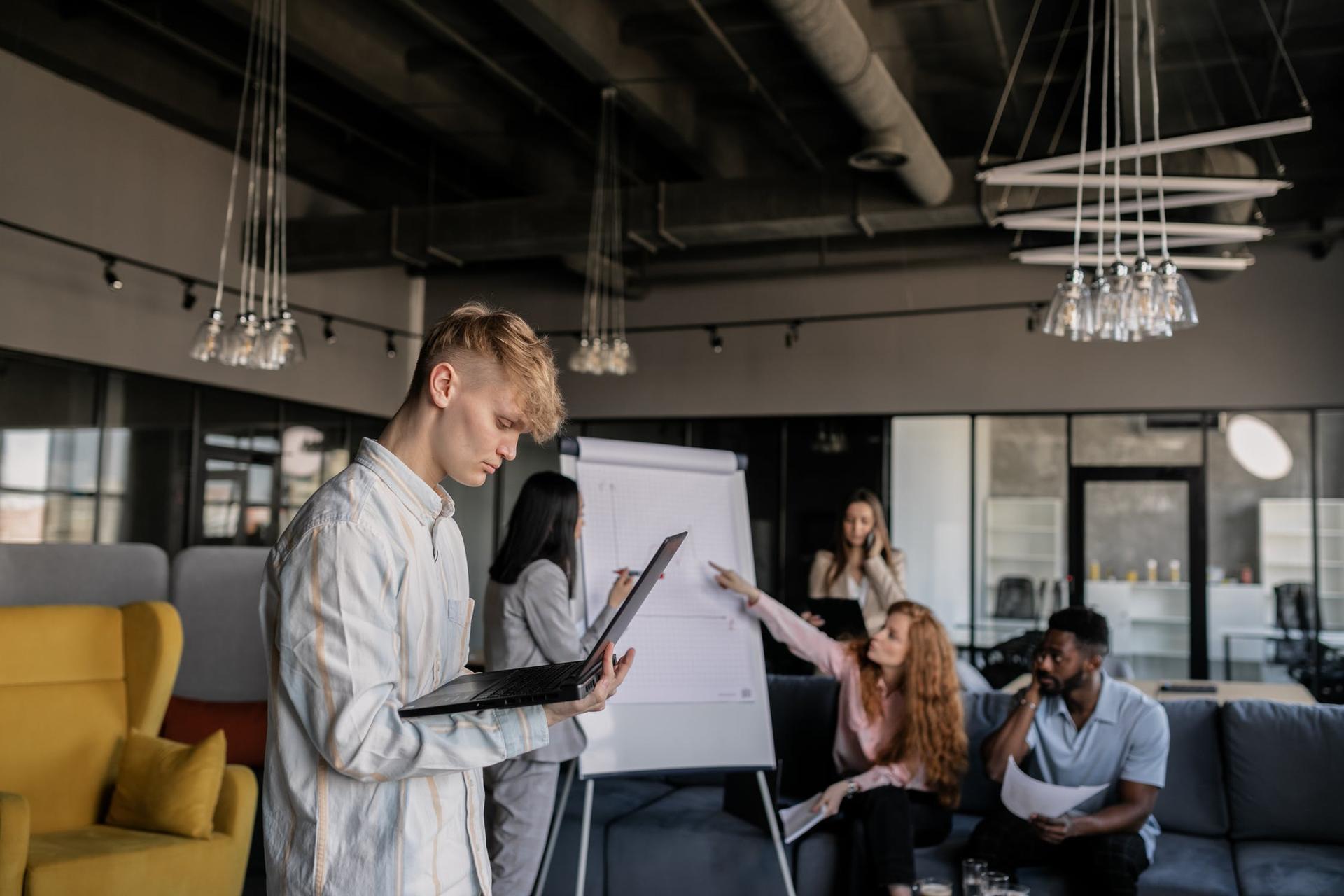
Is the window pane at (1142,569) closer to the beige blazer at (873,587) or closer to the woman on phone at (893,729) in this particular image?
the beige blazer at (873,587)

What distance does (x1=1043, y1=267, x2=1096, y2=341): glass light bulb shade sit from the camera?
3.63 meters

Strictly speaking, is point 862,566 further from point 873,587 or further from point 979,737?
point 979,737

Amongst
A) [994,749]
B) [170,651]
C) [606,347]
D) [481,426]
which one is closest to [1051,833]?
[994,749]

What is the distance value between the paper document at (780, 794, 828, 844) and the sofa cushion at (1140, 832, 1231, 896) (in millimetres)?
1006

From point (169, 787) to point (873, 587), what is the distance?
10.4 ft

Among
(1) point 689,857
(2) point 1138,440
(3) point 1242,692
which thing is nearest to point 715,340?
(2) point 1138,440

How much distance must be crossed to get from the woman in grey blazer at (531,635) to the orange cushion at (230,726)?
1736 mm

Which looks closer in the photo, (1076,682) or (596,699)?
(596,699)

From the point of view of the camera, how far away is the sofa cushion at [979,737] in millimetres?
4043

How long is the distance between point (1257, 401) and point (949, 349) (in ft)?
7.44

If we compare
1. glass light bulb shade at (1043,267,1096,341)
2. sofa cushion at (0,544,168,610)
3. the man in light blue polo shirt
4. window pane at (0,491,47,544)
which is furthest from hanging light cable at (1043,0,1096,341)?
window pane at (0,491,47,544)

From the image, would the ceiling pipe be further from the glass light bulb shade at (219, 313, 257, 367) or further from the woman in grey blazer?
the glass light bulb shade at (219, 313, 257, 367)

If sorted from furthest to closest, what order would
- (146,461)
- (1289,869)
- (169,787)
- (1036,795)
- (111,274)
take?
(146,461) < (111,274) < (169,787) < (1289,869) < (1036,795)

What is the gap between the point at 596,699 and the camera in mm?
1434
